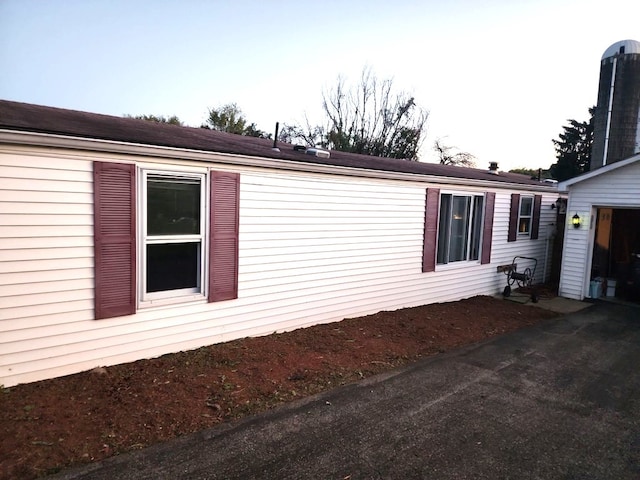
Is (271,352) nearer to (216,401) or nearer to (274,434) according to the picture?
(216,401)

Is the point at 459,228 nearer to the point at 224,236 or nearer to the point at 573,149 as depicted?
the point at 224,236

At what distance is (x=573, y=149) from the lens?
99.7ft

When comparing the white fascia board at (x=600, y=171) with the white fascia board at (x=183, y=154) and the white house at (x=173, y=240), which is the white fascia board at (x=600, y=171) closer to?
the white fascia board at (x=183, y=154)

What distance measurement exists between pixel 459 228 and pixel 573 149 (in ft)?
91.3

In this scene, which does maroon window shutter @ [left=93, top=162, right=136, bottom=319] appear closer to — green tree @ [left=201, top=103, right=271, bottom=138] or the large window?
the large window

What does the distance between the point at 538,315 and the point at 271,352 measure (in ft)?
19.0

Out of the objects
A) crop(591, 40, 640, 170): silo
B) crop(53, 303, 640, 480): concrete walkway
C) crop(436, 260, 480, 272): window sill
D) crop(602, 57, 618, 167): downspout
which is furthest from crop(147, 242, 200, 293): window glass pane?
crop(602, 57, 618, 167): downspout

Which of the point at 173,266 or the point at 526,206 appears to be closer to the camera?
the point at 173,266

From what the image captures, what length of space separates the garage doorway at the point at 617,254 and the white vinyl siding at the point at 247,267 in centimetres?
248

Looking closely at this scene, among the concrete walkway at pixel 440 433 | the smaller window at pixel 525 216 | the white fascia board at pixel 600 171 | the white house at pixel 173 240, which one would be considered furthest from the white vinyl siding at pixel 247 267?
the concrete walkway at pixel 440 433

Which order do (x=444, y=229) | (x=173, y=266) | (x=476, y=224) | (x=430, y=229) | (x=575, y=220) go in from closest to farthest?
(x=173, y=266) < (x=430, y=229) < (x=444, y=229) < (x=476, y=224) < (x=575, y=220)

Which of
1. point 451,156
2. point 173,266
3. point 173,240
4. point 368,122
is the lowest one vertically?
point 173,266

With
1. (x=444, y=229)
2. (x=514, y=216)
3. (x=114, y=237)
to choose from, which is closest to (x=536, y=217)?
(x=514, y=216)

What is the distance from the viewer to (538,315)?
8.00m
